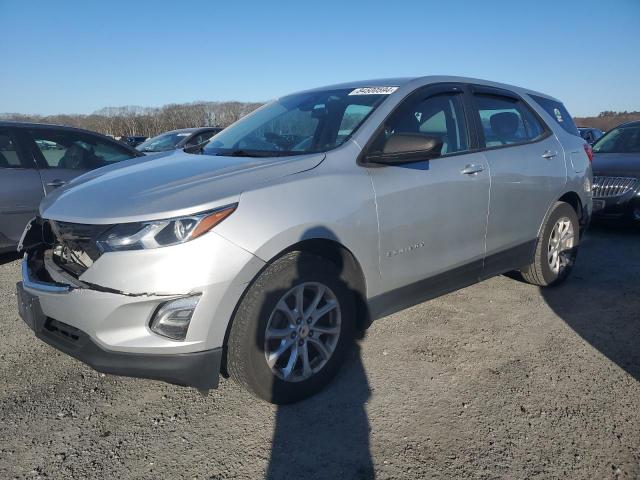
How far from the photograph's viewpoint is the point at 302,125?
3.33m

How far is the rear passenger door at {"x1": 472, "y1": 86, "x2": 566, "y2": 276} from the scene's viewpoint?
3.65 m

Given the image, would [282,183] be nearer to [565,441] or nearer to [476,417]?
[476,417]

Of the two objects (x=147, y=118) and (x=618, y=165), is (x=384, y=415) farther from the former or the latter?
(x=147, y=118)

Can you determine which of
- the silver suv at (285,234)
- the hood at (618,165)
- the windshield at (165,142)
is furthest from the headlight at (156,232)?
the windshield at (165,142)

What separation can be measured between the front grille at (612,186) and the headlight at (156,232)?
6196mm

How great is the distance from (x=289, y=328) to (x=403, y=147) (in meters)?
1.21

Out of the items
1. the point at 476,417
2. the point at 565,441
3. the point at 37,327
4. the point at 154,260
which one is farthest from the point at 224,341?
the point at 565,441

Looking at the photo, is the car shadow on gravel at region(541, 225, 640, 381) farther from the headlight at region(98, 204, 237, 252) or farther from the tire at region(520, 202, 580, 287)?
the headlight at region(98, 204, 237, 252)

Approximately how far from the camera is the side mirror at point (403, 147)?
9.27ft

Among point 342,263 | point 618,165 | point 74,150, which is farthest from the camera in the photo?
point 618,165

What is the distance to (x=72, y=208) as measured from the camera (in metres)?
2.49

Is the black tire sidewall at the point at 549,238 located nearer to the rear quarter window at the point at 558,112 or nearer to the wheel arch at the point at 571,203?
the wheel arch at the point at 571,203

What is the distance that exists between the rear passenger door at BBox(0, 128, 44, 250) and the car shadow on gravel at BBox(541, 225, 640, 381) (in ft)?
16.3

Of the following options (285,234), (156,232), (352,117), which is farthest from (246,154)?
(156,232)
